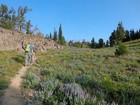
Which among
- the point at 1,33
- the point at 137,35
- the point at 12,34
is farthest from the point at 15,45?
the point at 137,35

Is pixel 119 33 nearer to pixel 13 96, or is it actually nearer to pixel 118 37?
pixel 118 37

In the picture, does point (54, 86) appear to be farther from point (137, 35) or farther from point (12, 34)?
point (137, 35)

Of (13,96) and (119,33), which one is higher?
(119,33)

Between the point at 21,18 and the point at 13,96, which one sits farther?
the point at 21,18

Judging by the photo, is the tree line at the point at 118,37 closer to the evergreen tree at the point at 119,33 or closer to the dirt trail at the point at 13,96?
the evergreen tree at the point at 119,33

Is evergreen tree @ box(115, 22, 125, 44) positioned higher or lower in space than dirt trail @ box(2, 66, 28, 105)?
higher

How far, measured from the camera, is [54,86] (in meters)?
9.65

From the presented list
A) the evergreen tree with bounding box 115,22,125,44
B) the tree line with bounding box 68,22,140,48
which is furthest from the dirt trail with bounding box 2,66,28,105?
the evergreen tree with bounding box 115,22,125,44

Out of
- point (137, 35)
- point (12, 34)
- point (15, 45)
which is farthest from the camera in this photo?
point (137, 35)

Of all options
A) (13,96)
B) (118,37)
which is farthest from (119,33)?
(13,96)

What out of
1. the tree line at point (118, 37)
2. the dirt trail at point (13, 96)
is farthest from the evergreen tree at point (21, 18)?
the dirt trail at point (13, 96)

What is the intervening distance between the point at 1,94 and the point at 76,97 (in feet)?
12.6

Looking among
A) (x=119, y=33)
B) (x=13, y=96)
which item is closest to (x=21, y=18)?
(x=119, y=33)

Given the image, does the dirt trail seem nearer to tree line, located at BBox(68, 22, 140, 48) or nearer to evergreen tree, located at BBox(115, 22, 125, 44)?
tree line, located at BBox(68, 22, 140, 48)
